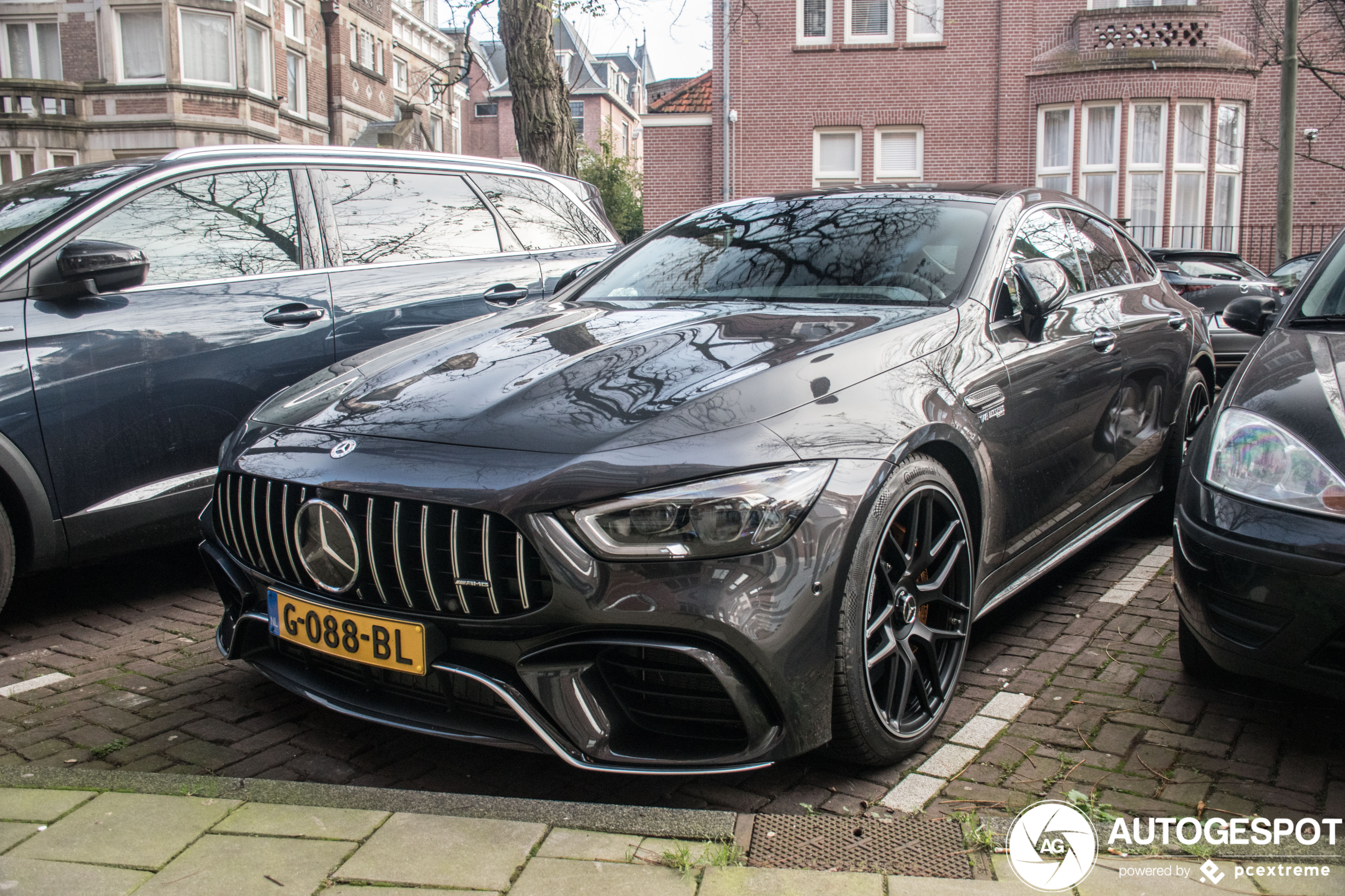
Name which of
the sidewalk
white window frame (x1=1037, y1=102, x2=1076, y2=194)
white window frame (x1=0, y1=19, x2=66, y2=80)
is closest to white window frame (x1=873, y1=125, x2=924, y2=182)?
white window frame (x1=1037, y1=102, x2=1076, y2=194)

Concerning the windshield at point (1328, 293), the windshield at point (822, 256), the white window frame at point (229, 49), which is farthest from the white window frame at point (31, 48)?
the windshield at point (1328, 293)

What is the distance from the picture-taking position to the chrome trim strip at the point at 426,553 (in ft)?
8.08

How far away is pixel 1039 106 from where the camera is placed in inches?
850

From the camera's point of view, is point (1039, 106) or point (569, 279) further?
point (1039, 106)

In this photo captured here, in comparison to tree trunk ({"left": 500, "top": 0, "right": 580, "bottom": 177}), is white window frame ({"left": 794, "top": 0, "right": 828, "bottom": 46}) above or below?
above

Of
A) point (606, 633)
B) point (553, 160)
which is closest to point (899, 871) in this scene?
point (606, 633)

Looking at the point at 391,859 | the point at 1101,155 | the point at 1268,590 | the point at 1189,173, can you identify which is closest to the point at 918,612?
the point at 1268,590

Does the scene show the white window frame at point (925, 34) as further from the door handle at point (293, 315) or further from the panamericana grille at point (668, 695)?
the panamericana grille at point (668, 695)

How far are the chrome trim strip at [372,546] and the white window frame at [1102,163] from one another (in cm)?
2124

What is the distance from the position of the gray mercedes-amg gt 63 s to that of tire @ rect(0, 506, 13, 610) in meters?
1.17

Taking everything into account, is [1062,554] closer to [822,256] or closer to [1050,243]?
[1050,243]

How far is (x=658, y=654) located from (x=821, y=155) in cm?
2167

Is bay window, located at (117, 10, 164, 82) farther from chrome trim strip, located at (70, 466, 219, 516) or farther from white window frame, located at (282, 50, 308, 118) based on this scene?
chrome trim strip, located at (70, 466, 219, 516)

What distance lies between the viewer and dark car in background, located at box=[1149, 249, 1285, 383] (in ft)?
29.0
